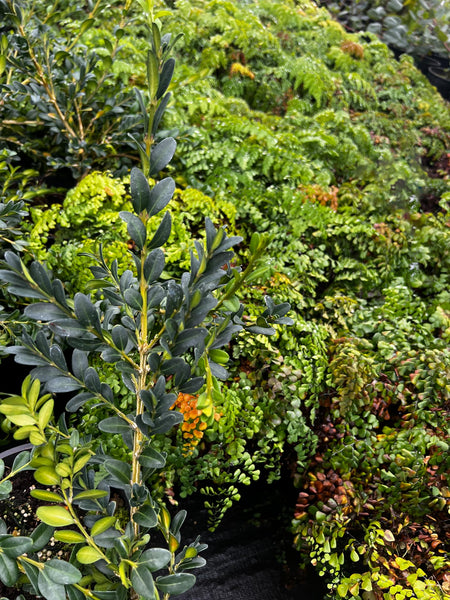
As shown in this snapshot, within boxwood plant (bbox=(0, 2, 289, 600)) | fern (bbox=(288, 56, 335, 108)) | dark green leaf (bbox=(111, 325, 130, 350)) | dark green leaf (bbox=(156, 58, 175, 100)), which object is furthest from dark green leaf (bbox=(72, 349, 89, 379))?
fern (bbox=(288, 56, 335, 108))

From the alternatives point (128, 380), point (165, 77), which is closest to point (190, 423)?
point (128, 380)

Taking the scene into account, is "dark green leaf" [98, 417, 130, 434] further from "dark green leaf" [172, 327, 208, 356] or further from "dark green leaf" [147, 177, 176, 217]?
"dark green leaf" [147, 177, 176, 217]

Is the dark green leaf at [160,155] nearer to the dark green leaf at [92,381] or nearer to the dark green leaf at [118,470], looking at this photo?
the dark green leaf at [92,381]

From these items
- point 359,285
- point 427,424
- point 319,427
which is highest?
point 359,285

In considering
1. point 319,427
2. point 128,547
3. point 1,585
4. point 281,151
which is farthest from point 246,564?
point 281,151

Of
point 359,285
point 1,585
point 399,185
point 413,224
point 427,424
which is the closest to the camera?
point 1,585

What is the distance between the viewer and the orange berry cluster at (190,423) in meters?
1.57

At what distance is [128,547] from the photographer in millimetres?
893

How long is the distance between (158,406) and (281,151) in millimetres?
2109

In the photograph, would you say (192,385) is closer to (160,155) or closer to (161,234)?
(161,234)

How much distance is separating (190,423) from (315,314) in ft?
3.46

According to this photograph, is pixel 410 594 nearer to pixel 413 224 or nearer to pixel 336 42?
pixel 413 224

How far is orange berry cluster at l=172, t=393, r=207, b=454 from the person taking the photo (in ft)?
5.16

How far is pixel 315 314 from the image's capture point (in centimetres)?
236
